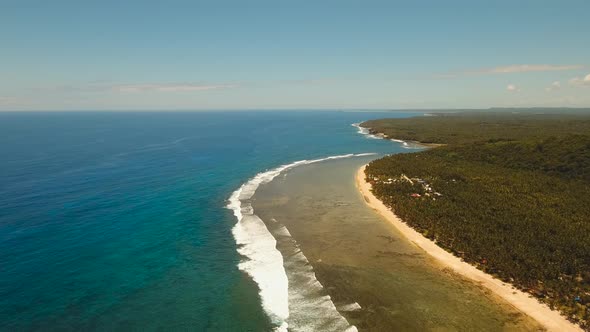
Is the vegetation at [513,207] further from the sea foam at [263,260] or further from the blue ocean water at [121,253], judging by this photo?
the blue ocean water at [121,253]

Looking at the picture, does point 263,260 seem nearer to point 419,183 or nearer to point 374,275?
point 374,275

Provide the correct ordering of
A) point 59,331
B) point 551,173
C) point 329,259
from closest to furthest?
1. point 59,331
2. point 329,259
3. point 551,173

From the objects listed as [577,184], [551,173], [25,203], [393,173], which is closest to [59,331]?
[25,203]

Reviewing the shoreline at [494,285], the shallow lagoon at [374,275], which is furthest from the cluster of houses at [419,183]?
the shallow lagoon at [374,275]

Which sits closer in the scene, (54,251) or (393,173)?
(54,251)

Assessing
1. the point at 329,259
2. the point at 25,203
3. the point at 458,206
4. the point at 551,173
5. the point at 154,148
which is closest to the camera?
the point at 329,259

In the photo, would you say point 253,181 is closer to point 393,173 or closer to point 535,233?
point 393,173
